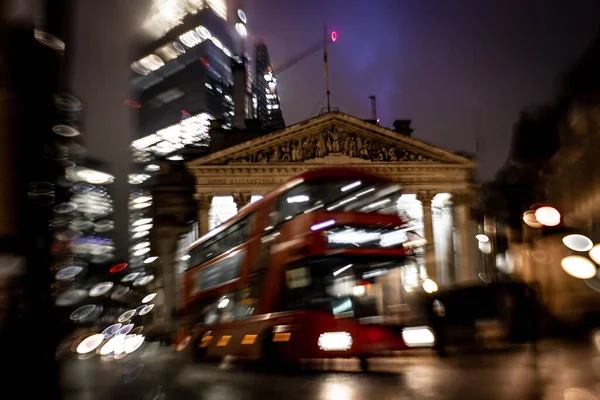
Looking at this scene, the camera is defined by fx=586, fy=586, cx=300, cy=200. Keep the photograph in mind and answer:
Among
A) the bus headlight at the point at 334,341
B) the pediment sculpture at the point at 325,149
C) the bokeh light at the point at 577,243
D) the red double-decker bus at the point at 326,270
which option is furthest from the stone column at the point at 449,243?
the bus headlight at the point at 334,341

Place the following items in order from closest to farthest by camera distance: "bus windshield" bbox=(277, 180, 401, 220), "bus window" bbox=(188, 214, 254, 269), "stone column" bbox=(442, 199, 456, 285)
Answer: "bus windshield" bbox=(277, 180, 401, 220)
"bus window" bbox=(188, 214, 254, 269)
"stone column" bbox=(442, 199, 456, 285)

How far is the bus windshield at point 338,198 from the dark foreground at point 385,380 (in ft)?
9.41

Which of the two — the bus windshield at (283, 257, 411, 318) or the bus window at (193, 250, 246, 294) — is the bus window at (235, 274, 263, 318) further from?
the bus windshield at (283, 257, 411, 318)

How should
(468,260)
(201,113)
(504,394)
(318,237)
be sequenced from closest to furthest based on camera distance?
(504,394)
(318,237)
(468,260)
(201,113)

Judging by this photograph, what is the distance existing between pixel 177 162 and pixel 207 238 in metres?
21.7

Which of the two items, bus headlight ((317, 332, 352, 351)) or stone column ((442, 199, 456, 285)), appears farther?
stone column ((442, 199, 456, 285))

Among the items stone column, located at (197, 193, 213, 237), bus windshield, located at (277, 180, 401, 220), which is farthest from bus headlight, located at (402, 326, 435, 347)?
stone column, located at (197, 193, 213, 237)

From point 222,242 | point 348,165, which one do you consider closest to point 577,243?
point 222,242

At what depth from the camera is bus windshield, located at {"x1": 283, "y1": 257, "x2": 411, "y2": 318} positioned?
1008 centimetres

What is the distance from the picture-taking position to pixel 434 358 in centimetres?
1270

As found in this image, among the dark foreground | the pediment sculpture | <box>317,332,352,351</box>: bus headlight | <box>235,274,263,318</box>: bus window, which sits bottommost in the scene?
the dark foreground

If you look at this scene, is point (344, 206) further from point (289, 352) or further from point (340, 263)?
point (289, 352)

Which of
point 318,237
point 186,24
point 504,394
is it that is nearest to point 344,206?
point 318,237

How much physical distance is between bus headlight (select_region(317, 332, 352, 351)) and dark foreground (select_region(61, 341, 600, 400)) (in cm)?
47
